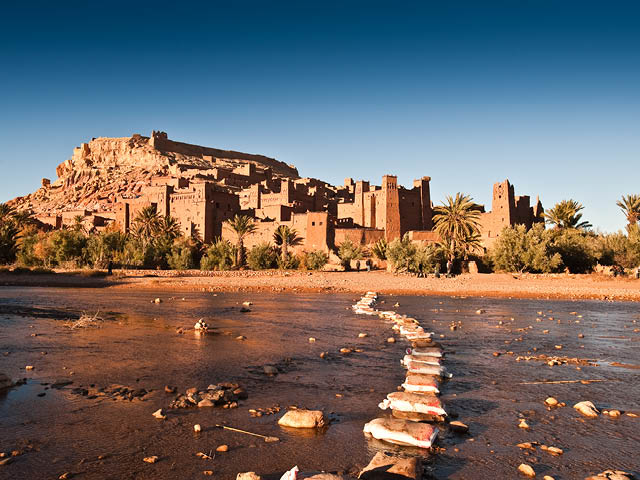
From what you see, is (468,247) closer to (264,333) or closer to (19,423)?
(264,333)

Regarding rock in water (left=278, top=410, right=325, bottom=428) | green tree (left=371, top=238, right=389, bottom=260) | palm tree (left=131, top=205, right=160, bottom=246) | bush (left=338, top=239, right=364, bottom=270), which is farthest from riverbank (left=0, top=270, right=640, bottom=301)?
rock in water (left=278, top=410, right=325, bottom=428)

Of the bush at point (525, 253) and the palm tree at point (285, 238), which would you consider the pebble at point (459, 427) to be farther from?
the palm tree at point (285, 238)

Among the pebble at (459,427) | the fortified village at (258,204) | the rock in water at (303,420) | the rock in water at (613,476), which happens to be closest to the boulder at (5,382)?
the rock in water at (303,420)

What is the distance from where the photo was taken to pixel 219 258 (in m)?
45.8

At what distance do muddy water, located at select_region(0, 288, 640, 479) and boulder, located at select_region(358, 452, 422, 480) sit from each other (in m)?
0.36

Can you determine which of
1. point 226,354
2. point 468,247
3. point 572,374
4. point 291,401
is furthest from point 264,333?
point 468,247

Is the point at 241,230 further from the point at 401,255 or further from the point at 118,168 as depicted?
the point at 118,168

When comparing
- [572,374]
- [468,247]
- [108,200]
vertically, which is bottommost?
[572,374]

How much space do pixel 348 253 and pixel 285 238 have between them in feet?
24.7

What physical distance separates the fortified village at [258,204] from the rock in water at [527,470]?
130 ft

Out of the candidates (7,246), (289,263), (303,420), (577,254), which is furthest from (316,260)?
(303,420)

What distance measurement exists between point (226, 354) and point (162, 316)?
7.55 meters

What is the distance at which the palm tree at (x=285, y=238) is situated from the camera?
47344mm

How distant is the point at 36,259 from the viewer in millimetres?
44531
